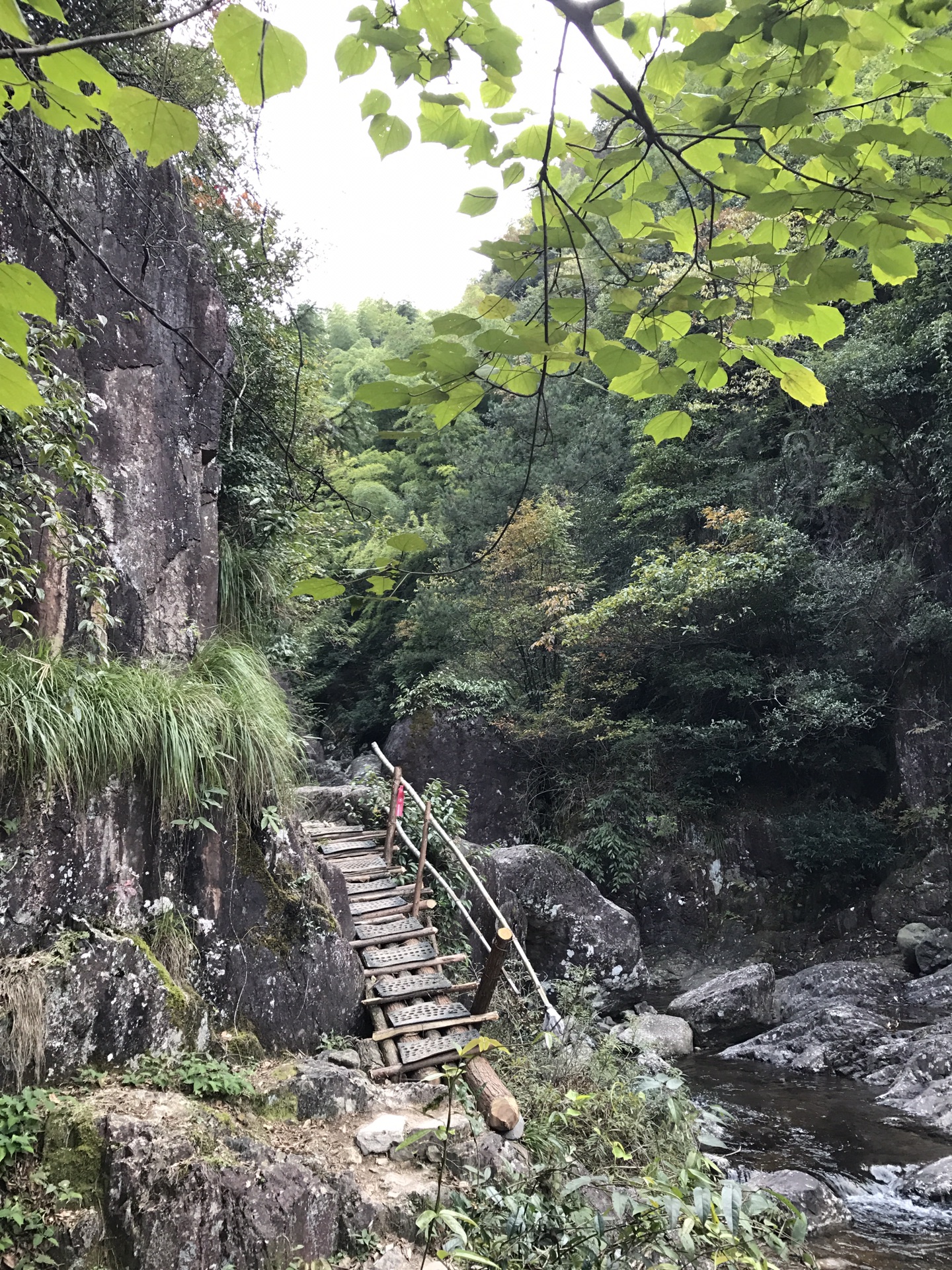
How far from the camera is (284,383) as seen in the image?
7176mm

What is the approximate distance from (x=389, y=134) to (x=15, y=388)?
2.69 ft

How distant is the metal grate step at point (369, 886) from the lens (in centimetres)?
660

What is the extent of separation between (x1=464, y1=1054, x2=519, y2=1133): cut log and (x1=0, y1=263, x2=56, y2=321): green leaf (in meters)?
4.21

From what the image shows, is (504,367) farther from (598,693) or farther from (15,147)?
(598,693)

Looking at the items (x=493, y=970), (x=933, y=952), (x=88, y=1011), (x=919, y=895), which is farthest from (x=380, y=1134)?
(x=919, y=895)

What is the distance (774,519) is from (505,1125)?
9857mm

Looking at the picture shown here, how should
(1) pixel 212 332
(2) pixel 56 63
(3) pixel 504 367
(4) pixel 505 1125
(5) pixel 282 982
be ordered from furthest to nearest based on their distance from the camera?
(1) pixel 212 332
(5) pixel 282 982
(4) pixel 505 1125
(3) pixel 504 367
(2) pixel 56 63

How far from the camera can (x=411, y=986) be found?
5.39 metres

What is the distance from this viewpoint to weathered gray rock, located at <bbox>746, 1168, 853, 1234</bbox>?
16.7 feet

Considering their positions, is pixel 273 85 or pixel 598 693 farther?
pixel 598 693

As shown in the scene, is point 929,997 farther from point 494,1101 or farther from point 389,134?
point 389,134

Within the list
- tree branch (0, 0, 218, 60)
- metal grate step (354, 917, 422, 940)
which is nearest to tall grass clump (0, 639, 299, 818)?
metal grate step (354, 917, 422, 940)

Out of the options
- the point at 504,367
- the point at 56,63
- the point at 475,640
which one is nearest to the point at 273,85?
the point at 56,63

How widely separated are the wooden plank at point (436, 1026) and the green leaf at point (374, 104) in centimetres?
495
